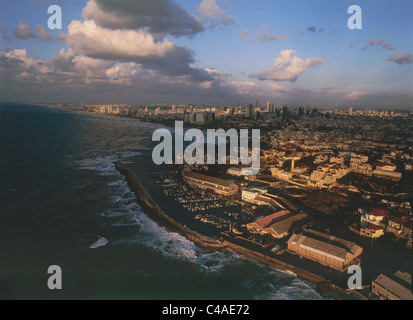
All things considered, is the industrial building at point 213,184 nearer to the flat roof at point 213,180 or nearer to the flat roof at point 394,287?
the flat roof at point 213,180

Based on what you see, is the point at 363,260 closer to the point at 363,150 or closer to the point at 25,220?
the point at 25,220

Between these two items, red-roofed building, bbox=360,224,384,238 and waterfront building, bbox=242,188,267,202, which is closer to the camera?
red-roofed building, bbox=360,224,384,238

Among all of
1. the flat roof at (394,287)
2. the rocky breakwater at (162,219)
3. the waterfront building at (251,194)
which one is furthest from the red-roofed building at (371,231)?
the rocky breakwater at (162,219)

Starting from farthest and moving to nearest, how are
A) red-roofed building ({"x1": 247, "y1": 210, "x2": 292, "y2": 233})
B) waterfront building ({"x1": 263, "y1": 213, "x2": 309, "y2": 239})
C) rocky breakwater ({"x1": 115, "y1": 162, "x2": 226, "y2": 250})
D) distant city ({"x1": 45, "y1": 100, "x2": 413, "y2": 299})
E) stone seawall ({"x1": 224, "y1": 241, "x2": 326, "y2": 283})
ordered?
1. red-roofed building ({"x1": 247, "y1": 210, "x2": 292, "y2": 233})
2. waterfront building ({"x1": 263, "y1": 213, "x2": 309, "y2": 239})
3. rocky breakwater ({"x1": 115, "y1": 162, "x2": 226, "y2": 250})
4. distant city ({"x1": 45, "y1": 100, "x2": 413, "y2": 299})
5. stone seawall ({"x1": 224, "y1": 241, "x2": 326, "y2": 283})

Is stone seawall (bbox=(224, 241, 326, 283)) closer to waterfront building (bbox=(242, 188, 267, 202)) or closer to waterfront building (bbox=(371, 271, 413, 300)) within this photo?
waterfront building (bbox=(371, 271, 413, 300))

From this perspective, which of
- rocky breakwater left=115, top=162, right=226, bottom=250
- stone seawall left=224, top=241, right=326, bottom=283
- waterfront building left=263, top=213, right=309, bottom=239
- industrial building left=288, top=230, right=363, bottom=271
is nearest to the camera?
stone seawall left=224, top=241, right=326, bottom=283

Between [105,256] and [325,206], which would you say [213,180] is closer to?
[325,206]

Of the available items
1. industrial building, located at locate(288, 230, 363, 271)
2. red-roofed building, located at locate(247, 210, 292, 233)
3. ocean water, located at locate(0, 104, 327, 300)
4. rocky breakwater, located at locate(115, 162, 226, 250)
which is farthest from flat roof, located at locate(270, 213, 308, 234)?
rocky breakwater, located at locate(115, 162, 226, 250)

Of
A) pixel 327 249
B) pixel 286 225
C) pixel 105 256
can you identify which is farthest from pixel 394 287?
pixel 105 256

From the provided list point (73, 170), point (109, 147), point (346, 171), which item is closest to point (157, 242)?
point (73, 170)
